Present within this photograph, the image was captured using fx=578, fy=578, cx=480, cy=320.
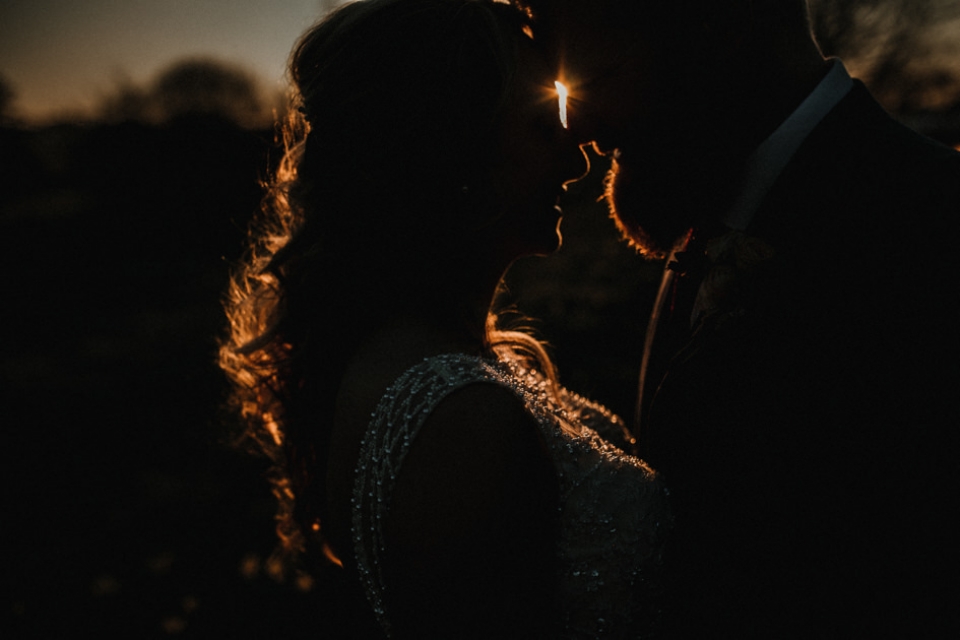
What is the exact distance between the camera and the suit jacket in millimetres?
1320

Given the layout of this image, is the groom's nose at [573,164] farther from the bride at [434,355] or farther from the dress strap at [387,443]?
the dress strap at [387,443]

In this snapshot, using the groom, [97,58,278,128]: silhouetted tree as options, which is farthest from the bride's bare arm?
[97,58,278,128]: silhouetted tree

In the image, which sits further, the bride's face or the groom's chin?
the groom's chin

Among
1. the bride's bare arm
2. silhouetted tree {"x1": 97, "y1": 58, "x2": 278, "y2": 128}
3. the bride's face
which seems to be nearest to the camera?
the bride's bare arm

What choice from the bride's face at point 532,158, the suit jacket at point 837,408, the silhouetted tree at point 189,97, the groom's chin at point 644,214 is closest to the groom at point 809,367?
the suit jacket at point 837,408

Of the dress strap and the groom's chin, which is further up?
the groom's chin

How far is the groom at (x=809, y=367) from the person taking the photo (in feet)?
4.35

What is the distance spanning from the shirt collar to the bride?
560mm

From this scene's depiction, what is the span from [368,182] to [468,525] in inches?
39.8

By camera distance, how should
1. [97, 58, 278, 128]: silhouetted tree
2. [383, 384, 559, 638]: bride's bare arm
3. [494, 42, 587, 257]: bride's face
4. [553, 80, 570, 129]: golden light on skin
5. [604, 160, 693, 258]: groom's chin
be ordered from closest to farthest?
1. [383, 384, 559, 638]: bride's bare arm
2. [494, 42, 587, 257]: bride's face
3. [553, 80, 570, 129]: golden light on skin
4. [604, 160, 693, 258]: groom's chin
5. [97, 58, 278, 128]: silhouetted tree

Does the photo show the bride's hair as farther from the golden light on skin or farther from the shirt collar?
the shirt collar

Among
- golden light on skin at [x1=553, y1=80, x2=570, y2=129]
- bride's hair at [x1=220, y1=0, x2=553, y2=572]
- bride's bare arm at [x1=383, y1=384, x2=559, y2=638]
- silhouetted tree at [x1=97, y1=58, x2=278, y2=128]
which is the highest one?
silhouetted tree at [x1=97, y1=58, x2=278, y2=128]

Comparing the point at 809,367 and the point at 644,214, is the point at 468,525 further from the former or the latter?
the point at 644,214

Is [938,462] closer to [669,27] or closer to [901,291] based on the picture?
[901,291]
